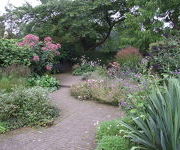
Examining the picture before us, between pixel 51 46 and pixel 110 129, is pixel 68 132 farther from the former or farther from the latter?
pixel 51 46

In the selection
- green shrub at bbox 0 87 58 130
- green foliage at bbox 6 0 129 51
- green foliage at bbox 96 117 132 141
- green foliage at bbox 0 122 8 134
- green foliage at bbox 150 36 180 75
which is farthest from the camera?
green foliage at bbox 6 0 129 51

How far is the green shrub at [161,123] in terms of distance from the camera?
389 cm

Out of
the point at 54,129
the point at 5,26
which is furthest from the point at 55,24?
the point at 54,129

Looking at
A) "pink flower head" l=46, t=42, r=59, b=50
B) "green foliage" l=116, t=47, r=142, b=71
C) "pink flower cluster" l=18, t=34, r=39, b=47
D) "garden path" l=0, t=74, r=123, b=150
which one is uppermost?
"pink flower cluster" l=18, t=34, r=39, b=47

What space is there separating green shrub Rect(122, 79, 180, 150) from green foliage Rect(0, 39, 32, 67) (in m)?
7.93

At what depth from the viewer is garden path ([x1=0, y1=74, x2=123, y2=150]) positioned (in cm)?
527

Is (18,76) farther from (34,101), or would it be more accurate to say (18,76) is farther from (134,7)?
(134,7)

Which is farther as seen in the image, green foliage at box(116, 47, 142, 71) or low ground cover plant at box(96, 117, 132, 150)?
green foliage at box(116, 47, 142, 71)

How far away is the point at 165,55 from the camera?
32.2 feet

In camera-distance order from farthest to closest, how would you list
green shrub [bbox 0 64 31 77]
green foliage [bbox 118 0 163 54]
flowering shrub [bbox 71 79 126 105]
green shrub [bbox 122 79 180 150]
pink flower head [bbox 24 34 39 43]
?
green foliage [bbox 118 0 163 54] → pink flower head [bbox 24 34 39 43] → green shrub [bbox 0 64 31 77] → flowering shrub [bbox 71 79 126 105] → green shrub [bbox 122 79 180 150]

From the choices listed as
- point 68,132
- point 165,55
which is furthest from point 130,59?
point 68,132

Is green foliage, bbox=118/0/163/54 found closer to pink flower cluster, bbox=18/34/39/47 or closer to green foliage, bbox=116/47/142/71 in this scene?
green foliage, bbox=116/47/142/71

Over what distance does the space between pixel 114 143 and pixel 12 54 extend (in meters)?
8.15

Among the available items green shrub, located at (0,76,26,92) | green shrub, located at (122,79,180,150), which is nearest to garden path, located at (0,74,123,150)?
green shrub, located at (122,79,180,150)
